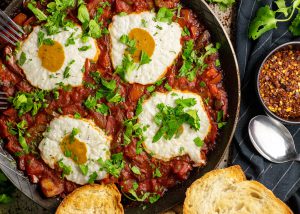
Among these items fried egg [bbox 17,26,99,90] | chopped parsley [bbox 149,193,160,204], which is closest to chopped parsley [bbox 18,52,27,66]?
fried egg [bbox 17,26,99,90]

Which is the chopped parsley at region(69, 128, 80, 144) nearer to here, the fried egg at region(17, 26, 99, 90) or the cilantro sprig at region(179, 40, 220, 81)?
the fried egg at region(17, 26, 99, 90)

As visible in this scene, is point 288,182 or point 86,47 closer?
point 86,47

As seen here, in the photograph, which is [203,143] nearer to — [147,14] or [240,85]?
[240,85]

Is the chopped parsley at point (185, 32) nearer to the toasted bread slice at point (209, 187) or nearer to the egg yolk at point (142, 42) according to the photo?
the egg yolk at point (142, 42)

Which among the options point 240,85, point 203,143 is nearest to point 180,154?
point 203,143

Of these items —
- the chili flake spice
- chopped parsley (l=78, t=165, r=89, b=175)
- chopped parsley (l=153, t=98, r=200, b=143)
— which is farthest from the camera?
the chili flake spice

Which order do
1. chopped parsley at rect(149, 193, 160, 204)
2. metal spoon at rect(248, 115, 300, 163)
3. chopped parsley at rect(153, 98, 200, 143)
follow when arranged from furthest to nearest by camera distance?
metal spoon at rect(248, 115, 300, 163)
chopped parsley at rect(149, 193, 160, 204)
chopped parsley at rect(153, 98, 200, 143)
